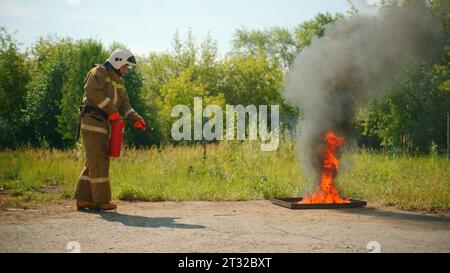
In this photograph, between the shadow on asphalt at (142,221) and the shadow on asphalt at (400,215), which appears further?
the shadow on asphalt at (400,215)

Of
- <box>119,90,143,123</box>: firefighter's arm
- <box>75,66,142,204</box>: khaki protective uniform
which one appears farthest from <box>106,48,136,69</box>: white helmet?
<box>119,90,143,123</box>: firefighter's arm

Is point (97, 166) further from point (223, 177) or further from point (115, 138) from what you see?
point (223, 177)

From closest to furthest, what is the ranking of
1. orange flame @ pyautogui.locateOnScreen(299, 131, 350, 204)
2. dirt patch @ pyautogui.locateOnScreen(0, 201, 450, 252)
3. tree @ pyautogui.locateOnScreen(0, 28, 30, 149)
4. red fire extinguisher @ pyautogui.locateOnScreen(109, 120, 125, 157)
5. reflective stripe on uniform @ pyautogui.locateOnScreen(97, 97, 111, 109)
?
1. dirt patch @ pyautogui.locateOnScreen(0, 201, 450, 252)
2. reflective stripe on uniform @ pyautogui.locateOnScreen(97, 97, 111, 109)
3. red fire extinguisher @ pyautogui.locateOnScreen(109, 120, 125, 157)
4. orange flame @ pyautogui.locateOnScreen(299, 131, 350, 204)
5. tree @ pyautogui.locateOnScreen(0, 28, 30, 149)

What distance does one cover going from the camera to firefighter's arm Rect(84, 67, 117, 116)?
793 cm

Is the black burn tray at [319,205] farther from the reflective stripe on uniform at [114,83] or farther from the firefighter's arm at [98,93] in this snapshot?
the reflective stripe on uniform at [114,83]

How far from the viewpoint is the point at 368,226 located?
673cm

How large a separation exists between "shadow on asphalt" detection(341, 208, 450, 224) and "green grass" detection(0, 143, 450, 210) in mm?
644

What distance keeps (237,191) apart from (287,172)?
254cm

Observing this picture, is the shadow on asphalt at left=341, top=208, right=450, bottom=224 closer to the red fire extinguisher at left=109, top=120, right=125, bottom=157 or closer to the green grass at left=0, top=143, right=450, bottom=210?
the green grass at left=0, top=143, right=450, bottom=210

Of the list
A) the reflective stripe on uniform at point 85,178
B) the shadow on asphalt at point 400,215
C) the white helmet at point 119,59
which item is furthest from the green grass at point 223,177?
the white helmet at point 119,59

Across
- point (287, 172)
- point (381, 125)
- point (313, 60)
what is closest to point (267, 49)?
point (381, 125)

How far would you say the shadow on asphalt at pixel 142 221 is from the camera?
22.0ft

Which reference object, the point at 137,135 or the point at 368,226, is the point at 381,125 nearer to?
the point at 137,135

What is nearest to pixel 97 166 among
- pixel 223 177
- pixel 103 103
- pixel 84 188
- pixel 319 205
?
pixel 84 188
